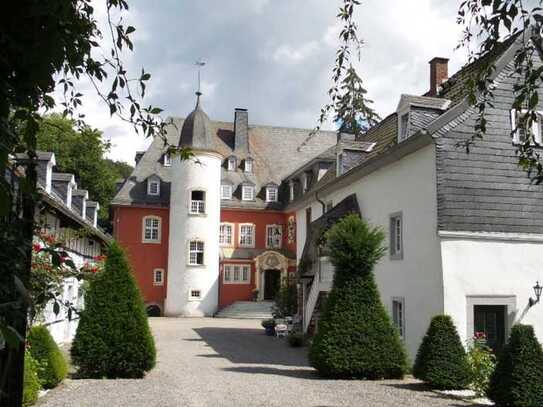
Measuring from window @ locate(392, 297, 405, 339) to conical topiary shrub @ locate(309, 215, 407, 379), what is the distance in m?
3.02

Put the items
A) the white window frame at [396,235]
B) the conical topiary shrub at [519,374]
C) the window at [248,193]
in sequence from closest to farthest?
the conical topiary shrub at [519,374] < the white window frame at [396,235] < the window at [248,193]

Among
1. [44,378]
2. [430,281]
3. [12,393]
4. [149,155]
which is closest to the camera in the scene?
[12,393]

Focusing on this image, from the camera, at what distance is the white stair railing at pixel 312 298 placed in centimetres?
2111

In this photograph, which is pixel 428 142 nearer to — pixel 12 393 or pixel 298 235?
pixel 12 393

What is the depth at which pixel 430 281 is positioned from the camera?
14.8 m

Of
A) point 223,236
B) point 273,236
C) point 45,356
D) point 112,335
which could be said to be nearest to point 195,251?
point 223,236

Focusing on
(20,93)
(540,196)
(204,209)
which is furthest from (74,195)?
(20,93)

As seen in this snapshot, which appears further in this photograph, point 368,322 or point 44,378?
point 368,322

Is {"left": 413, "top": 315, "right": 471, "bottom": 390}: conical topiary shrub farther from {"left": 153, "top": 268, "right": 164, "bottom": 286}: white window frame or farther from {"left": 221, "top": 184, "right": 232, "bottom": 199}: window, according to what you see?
{"left": 221, "top": 184, "right": 232, "bottom": 199}: window

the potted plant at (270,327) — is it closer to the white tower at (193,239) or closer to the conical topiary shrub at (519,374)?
the white tower at (193,239)

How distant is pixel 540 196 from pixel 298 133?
30.5 meters

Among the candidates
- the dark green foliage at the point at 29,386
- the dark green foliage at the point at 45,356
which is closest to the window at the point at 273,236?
the dark green foliage at the point at 45,356

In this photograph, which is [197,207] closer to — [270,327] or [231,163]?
[231,163]

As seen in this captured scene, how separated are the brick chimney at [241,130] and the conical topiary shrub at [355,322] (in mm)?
27926
